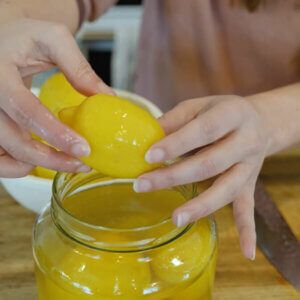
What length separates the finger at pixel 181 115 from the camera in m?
0.62

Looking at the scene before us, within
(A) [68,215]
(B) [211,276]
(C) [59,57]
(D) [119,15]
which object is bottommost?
(D) [119,15]

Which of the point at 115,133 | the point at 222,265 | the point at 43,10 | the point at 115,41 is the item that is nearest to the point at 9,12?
the point at 43,10

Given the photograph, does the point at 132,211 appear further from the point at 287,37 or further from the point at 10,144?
the point at 287,37

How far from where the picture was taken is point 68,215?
0.53 metres

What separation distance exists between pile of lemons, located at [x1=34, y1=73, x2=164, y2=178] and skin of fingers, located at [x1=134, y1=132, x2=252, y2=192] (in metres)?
0.02

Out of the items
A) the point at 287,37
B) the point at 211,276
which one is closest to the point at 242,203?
the point at 211,276

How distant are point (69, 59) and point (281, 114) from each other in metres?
0.28

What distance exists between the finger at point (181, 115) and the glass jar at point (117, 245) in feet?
0.23

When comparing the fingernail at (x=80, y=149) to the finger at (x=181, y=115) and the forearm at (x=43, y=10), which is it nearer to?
the finger at (x=181, y=115)

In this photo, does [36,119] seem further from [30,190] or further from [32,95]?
[30,190]

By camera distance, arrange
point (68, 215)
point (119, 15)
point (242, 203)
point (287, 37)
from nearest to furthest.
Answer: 1. point (68, 215)
2. point (242, 203)
3. point (287, 37)
4. point (119, 15)

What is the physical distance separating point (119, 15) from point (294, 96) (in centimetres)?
104

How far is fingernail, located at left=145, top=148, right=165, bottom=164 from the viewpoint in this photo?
505mm

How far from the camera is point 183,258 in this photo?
0.55m
